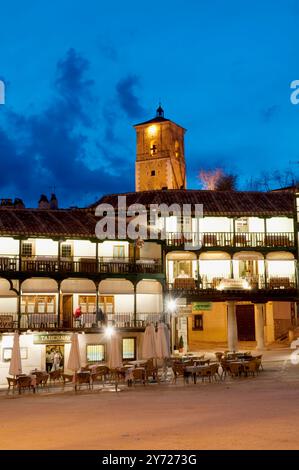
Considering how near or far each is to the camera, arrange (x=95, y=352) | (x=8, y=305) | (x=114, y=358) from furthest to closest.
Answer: (x=8, y=305) < (x=95, y=352) < (x=114, y=358)

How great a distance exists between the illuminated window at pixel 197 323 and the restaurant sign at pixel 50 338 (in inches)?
717

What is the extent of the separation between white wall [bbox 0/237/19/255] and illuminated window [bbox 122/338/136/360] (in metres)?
8.81

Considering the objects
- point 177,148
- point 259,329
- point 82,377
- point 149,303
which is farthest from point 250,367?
point 177,148

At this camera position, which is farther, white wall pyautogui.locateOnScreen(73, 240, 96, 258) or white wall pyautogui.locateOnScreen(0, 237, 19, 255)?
white wall pyautogui.locateOnScreen(73, 240, 96, 258)

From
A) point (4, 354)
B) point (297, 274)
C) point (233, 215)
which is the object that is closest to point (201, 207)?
point (233, 215)

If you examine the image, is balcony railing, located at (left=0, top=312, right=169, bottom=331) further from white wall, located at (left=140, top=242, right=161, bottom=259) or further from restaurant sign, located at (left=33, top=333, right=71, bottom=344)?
white wall, located at (left=140, top=242, right=161, bottom=259)

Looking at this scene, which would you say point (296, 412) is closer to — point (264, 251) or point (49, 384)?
point (49, 384)

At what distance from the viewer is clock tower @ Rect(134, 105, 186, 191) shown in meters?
72.5

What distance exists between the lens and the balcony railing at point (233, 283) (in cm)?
4275

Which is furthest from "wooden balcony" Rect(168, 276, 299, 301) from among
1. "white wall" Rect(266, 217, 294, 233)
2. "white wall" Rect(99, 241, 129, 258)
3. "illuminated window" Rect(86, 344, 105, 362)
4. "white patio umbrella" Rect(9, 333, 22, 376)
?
"white patio umbrella" Rect(9, 333, 22, 376)

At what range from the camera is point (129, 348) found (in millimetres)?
39062

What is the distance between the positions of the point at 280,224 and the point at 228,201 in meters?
4.18

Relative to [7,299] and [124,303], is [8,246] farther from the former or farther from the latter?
[124,303]

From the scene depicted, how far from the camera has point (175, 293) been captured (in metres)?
42.5
